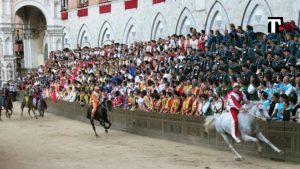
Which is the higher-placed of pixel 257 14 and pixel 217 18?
pixel 217 18

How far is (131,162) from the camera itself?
13.3 meters

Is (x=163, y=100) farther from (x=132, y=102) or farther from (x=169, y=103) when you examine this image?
(x=132, y=102)

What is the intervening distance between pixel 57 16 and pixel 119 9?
460 inches

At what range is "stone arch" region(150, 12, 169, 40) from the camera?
31998 mm

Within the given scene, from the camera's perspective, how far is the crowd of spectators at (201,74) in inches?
542

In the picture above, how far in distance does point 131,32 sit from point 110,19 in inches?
134

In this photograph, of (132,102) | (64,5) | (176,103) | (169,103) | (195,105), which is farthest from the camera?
(64,5)

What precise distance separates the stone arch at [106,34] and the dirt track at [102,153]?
1757 cm

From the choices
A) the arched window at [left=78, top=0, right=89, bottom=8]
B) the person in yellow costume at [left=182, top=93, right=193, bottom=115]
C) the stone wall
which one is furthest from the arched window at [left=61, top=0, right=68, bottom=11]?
the person in yellow costume at [left=182, top=93, right=193, bottom=115]

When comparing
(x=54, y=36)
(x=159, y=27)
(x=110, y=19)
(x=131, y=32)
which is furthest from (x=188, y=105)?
(x=54, y=36)

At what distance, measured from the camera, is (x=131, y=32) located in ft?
118

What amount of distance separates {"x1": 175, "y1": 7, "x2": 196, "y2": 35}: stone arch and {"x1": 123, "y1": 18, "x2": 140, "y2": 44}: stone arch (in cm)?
543

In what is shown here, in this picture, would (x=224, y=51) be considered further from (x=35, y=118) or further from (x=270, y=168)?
(x=35, y=118)

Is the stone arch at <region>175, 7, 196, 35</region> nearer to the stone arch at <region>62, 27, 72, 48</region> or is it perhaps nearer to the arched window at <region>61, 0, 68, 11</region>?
the stone arch at <region>62, 27, 72, 48</region>
